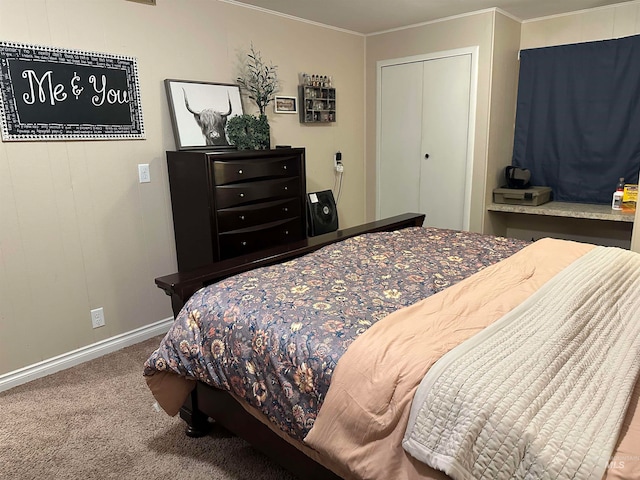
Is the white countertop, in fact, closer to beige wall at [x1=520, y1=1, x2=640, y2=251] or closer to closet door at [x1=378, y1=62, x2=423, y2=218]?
beige wall at [x1=520, y1=1, x2=640, y2=251]

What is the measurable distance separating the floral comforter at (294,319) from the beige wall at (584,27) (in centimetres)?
256

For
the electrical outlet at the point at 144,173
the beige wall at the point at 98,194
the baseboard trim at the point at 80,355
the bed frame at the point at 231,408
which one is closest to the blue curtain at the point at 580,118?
the beige wall at the point at 98,194

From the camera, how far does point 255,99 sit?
3592 mm

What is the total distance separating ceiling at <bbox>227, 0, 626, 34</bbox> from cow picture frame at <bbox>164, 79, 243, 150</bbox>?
2.33ft

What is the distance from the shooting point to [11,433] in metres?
2.19

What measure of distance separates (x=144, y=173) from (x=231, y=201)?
2.02 feet

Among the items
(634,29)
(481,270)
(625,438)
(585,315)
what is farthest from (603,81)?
(625,438)

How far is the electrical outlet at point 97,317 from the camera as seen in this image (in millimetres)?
2920

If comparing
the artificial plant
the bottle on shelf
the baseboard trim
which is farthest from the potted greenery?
the bottle on shelf

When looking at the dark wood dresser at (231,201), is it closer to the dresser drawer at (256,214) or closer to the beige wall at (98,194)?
the dresser drawer at (256,214)

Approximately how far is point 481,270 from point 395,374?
3.23 ft

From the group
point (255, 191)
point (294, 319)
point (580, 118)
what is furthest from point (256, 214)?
point (580, 118)

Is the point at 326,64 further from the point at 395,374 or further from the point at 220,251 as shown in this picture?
the point at 395,374

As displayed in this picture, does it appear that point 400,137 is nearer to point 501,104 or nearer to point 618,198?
point 501,104
